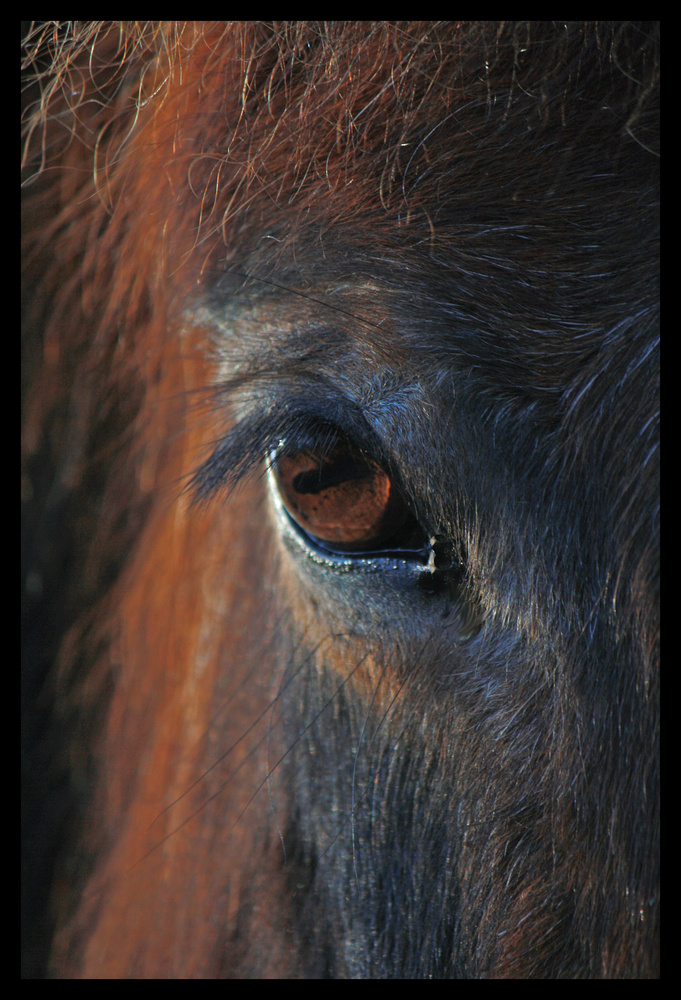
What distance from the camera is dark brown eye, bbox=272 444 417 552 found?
1.88ft

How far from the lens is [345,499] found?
1.94 feet

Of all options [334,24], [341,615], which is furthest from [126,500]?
[334,24]

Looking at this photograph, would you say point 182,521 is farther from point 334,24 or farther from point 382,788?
point 334,24

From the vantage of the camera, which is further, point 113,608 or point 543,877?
point 113,608

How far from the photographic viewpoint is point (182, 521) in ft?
2.72

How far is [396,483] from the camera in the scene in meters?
0.56

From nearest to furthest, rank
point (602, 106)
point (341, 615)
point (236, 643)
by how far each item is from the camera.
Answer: point (602, 106)
point (341, 615)
point (236, 643)

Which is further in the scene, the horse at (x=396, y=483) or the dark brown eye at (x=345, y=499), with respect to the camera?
the dark brown eye at (x=345, y=499)

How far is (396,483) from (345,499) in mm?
57

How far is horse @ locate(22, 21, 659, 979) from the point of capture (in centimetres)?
47

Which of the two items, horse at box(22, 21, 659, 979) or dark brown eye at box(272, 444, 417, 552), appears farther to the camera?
dark brown eye at box(272, 444, 417, 552)

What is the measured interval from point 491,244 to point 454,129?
0.09 meters

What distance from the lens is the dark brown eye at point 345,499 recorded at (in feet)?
1.88

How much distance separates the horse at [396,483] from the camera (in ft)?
1.53
